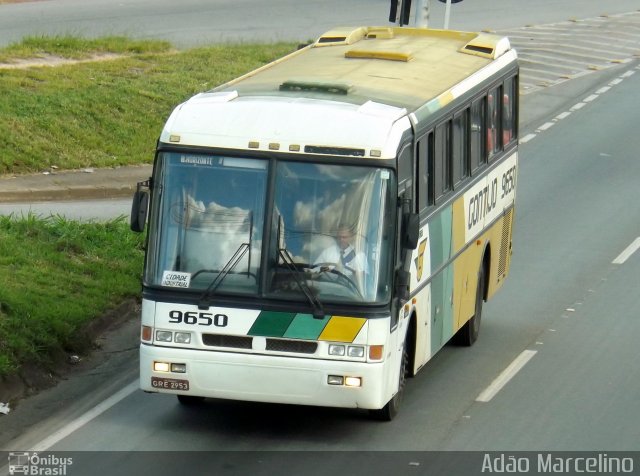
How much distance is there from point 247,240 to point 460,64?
4598 millimetres

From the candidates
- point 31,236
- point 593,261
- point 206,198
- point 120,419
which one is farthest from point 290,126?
point 593,261

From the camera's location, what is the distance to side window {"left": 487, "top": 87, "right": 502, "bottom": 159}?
16062 mm

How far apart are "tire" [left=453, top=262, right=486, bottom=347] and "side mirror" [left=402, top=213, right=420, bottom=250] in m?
3.94

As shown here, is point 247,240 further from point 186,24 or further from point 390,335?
point 186,24

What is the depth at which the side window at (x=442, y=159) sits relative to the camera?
13789 millimetres

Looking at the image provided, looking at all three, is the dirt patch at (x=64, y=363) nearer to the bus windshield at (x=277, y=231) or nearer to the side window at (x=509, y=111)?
the bus windshield at (x=277, y=231)

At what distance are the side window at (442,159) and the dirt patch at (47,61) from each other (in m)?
14.3

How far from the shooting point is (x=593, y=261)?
20.1 m

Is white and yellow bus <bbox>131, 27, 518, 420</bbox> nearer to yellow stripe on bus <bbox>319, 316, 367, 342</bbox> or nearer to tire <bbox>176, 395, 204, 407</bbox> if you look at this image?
yellow stripe on bus <bbox>319, 316, 367, 342</bbox>

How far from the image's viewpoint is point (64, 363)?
14.5 meters

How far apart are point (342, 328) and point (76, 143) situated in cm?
1271

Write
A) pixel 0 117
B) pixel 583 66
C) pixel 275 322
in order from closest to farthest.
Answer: pixel 275 322, pixel 0 117, pixel 583 66

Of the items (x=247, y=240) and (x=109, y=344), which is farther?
(x=109, y=344)

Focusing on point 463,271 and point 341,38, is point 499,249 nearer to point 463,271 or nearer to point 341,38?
point 463,271
